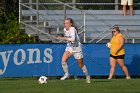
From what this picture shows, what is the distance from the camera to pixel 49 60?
20672 mm

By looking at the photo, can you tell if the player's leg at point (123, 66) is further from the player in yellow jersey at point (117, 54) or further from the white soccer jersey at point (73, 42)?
the white soccer jersey at point (73, 42)

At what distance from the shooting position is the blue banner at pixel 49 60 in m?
20.5

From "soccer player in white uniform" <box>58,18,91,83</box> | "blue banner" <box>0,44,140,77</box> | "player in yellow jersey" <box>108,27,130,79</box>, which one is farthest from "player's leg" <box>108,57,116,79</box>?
"soccer player in white uniform" <box>58,18,91,83</box>

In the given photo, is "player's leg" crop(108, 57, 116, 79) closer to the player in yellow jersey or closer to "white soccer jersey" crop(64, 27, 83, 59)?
the player in yellow jersey

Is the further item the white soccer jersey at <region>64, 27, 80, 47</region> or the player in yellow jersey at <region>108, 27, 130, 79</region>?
the player in yellow jersey at <region>108, 27, 130, 79</region>

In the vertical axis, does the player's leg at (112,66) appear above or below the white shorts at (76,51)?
below

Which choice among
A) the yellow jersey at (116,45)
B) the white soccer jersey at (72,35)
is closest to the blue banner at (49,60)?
the yellow jersey at (116,45)

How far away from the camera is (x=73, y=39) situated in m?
16.6

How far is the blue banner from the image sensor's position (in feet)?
67.2

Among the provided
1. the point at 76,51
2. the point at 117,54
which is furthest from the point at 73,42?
the point at 117,54

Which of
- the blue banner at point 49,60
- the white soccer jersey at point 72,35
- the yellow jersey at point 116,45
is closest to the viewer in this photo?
the white soccer jersey at point 72,35

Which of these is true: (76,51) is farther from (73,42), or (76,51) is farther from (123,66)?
(123,66)

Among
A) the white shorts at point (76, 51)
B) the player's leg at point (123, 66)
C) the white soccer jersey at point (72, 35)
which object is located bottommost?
the player's leg at point (123, 66)

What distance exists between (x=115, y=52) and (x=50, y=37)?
16.4 ft
